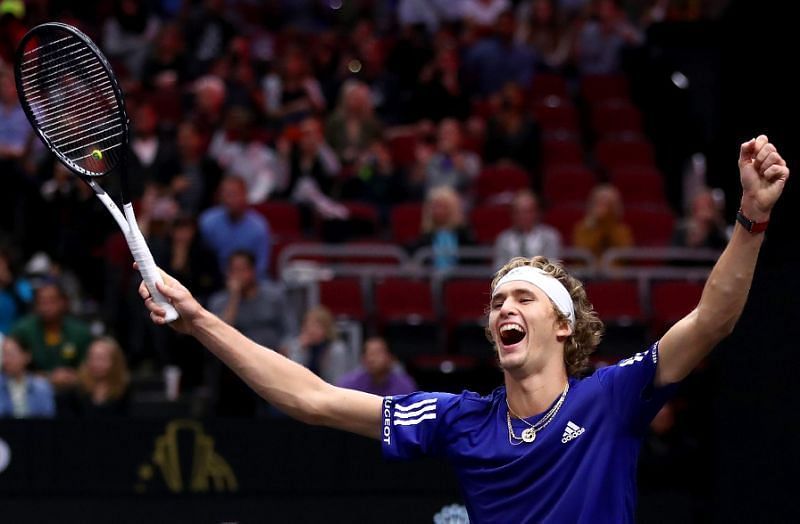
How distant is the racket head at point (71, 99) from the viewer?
4.79 metres

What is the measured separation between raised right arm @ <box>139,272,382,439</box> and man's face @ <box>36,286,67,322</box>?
19.0 ft

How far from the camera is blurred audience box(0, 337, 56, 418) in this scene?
30.6ft

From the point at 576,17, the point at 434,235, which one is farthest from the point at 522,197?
the point at 576,17

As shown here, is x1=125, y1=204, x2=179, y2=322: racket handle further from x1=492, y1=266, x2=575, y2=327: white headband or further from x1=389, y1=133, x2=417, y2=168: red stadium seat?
x1=389, y1=133, x2=417, y2=168: red stadium seat

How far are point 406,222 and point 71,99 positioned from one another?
24.8ft

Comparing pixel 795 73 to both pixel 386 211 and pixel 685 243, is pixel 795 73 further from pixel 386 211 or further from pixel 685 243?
pixel 386 211

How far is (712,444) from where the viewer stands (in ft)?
23.0

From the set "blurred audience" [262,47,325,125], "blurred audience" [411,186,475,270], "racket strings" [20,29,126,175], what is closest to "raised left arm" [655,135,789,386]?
"racket strings" [20,29,126,175]

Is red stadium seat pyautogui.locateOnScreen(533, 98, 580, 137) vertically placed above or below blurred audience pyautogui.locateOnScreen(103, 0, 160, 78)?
below

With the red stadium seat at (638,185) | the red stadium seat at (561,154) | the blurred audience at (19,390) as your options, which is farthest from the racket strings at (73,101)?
the red stadium seat at (561,154)

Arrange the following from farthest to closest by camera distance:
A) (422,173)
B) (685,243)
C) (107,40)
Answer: (107,40), (422,173), (685,243)

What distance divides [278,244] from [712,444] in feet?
18.3

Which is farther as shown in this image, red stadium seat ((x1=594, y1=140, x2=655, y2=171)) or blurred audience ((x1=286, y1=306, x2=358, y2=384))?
red stadium seat ((x1=594, y1=140, x2=655, y2=171))

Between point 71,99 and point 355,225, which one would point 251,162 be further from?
point 71,99
